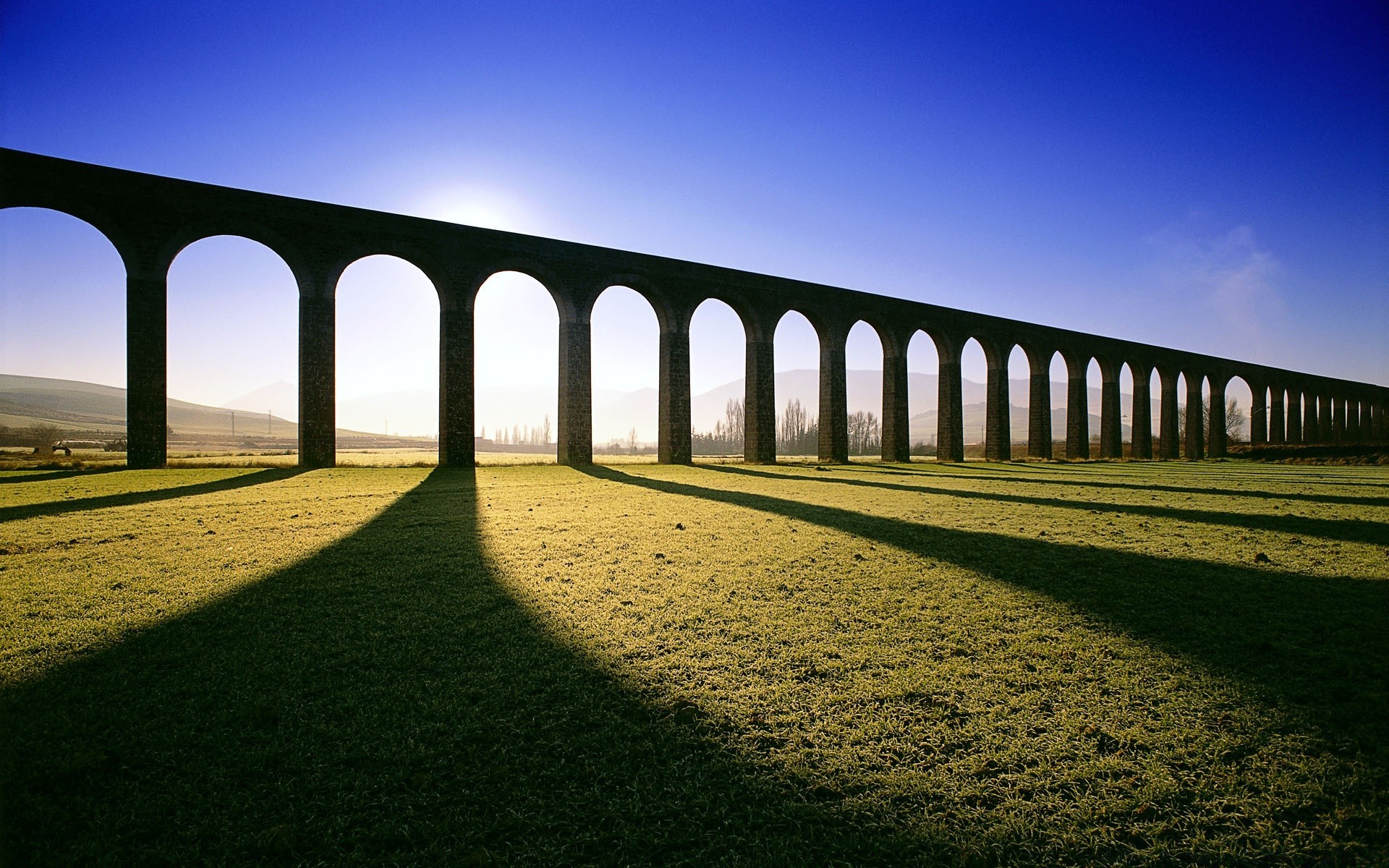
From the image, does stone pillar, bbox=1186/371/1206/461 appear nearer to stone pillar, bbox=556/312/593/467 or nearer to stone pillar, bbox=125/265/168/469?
stone pillar, bbox=556/312/593/467

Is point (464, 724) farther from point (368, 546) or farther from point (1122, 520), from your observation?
point (1122, 520)

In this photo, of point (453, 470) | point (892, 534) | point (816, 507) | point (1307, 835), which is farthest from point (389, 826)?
point (453, 470)

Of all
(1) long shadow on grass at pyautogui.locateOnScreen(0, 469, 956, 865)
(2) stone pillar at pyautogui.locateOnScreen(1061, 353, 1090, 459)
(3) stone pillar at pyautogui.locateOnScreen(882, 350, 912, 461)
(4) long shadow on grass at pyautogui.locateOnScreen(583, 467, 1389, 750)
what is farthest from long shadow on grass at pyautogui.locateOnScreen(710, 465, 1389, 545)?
(2) stone pillar at pyautogui.locateOnScreen(1061, 353, 1090, 459)

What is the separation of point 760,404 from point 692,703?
21.5 metres

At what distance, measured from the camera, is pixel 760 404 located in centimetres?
2336

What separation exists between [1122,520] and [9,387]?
133940 mm

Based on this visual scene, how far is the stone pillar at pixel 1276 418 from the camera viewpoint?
4478 cm

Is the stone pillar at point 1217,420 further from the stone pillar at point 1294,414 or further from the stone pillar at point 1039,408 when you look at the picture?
the stone pillar at point 1039,408

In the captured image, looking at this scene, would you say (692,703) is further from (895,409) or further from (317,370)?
(895,409)

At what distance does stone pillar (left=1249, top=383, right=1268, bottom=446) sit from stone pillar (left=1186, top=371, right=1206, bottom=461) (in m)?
Answer: 9.23

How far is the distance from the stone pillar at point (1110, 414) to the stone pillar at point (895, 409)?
15.5 m

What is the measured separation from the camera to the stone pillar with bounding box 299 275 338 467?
1645 centimetres

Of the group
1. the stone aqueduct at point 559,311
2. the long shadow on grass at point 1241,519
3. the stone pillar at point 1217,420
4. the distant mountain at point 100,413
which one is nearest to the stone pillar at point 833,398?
the stone aqueduct at point 559,311

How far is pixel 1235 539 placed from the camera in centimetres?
521
